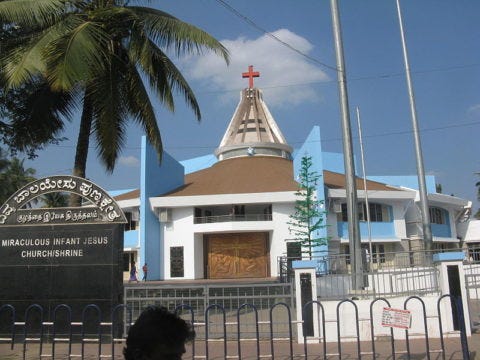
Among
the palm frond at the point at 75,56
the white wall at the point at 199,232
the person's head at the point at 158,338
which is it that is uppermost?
the palm frond at the point at 75,56

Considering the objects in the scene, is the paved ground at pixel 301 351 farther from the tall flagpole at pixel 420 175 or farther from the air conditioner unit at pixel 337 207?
the air conditioner unit at pixel 337 207

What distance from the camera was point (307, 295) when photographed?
9.77 m

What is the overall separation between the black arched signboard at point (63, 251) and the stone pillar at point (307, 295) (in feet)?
11.8

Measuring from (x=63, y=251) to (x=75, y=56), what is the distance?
405cm

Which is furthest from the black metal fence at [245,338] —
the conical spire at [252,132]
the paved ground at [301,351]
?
the conical spire at [252,132]

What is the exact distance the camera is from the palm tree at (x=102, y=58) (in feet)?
35.0

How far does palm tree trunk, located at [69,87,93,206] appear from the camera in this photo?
40.8ft

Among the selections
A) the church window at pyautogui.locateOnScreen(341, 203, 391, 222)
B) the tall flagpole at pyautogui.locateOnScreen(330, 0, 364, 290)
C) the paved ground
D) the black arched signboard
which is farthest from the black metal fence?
the church window at pyautogui.locateOnScreen(341, 203, 391, 222)

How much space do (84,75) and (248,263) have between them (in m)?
23.1

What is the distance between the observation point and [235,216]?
1250 inches

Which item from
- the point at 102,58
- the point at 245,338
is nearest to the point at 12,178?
the point at 102,58

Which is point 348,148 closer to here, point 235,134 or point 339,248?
point 339,248

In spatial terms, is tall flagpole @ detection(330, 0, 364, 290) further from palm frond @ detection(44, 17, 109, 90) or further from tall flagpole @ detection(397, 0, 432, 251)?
tall flagpole @ detection(397, 0, 432, 251)

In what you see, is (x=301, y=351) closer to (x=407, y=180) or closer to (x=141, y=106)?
(x=141, y=106)
